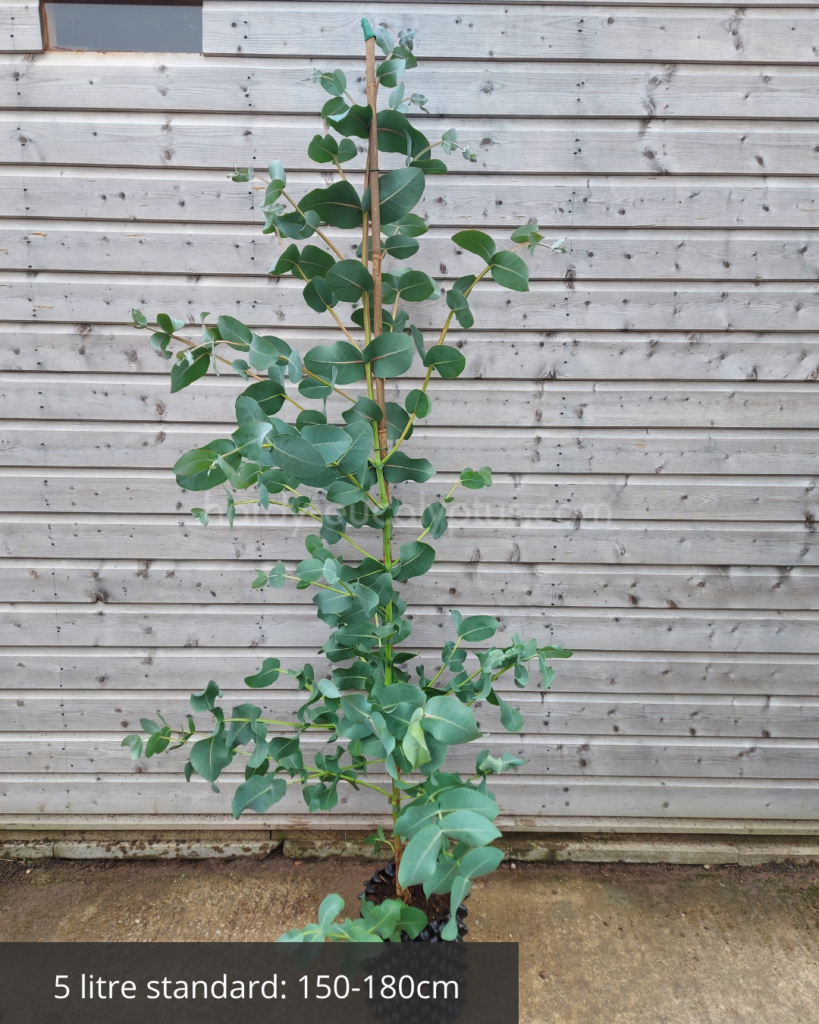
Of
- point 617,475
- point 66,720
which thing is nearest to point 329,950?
point 66,720

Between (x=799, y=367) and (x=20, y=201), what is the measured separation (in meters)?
2.13

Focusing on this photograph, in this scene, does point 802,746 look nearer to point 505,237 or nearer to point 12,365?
point 505,237

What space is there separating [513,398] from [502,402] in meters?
0.03

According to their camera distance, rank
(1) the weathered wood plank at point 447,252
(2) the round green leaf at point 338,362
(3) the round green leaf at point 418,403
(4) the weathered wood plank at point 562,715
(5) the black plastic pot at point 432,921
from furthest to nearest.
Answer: (4) the weathered wood plank at point 562,715 → (1) the weathered wood plank at point 447,252 → (5) the black plastic pot at point 432,921 → (3) the round green leaf at point 418,403 → (2) the round green leaf at point 338,362

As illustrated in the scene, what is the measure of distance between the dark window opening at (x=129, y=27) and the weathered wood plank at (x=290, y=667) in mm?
1616

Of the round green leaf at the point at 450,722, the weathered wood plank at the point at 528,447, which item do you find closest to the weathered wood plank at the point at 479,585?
the weathered wood plank at the point at 528,447

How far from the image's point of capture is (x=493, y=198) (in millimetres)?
1577

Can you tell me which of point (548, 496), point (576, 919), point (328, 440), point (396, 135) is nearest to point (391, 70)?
point (396, 135)

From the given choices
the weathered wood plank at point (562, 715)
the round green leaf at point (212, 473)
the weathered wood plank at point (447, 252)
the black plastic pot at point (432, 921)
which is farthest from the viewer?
the weathered wood plank at point (562, 715)

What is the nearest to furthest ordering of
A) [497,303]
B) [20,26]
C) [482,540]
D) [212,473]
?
1. [212,473]
2. [20,26]
3. [497,303]
4. [482,540]

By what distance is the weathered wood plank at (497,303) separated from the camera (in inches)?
63.4

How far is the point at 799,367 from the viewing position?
1667 millimetres

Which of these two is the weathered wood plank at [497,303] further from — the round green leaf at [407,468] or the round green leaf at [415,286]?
the round green leaf at [407,468]

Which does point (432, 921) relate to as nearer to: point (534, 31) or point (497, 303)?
point (497, 303)
